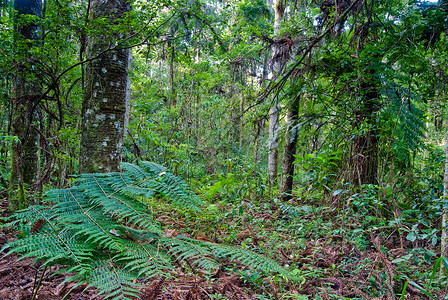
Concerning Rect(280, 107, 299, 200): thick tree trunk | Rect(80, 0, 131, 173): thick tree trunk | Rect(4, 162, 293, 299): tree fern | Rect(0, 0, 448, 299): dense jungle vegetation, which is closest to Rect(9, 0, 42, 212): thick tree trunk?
Rect(0, 0, 448, 299): dense jungle vegetation

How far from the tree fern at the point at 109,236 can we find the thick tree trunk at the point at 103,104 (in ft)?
2.92

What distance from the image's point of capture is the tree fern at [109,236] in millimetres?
1096

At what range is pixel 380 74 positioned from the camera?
3.16 meters

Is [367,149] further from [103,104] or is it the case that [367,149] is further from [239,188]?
[103,104]

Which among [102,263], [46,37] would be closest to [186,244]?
[102,263]

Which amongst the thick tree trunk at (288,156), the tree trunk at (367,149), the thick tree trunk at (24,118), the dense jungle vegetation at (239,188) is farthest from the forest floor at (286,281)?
the thick tree trunk at (288,156)

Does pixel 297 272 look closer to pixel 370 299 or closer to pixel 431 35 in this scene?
pixel 370 299

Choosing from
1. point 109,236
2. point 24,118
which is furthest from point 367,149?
point 24,118

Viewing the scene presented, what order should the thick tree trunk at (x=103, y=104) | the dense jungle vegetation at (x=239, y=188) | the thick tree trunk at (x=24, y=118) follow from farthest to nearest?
the thick tree trunk at (x=24, y=118), the thick tree trunk at (x=103, y=104), the dense jungle vegetation at (x=239, y=188)

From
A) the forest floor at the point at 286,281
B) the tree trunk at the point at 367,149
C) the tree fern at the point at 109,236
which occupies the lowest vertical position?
the forest floor at the point at 286,281

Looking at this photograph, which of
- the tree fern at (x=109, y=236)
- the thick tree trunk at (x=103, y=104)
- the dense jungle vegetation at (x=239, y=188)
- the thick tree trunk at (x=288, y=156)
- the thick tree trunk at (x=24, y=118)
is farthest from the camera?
the thick tree trunk at (x=288, y=156)

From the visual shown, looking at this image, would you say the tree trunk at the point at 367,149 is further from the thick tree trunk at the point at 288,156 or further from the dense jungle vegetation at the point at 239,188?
the thick tree trunk at the point at 288,156

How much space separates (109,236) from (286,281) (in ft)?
5.54

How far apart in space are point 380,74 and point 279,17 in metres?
4.97
